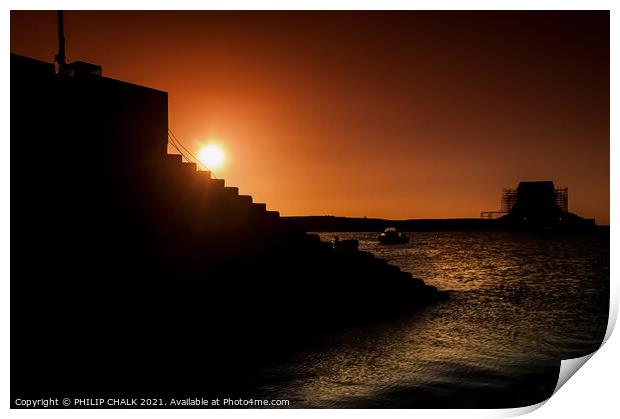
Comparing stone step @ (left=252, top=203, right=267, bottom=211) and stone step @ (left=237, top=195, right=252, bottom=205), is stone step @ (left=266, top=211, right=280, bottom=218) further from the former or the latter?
stone step @ (left=237, top=195, right=252, bottom=205)

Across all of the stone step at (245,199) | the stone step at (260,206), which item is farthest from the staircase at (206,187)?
the stone step at (260,206)

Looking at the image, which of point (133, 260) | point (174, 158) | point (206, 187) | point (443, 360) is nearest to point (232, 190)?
point (206, 187)

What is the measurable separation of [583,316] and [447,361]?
6580 mm

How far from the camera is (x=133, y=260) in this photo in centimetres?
821

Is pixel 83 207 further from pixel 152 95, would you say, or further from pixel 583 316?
pixel 583 316

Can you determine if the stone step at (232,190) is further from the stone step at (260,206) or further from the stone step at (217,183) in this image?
the stone step at (260,206)

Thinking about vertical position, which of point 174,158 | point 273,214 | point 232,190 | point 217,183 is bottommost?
point 273,214

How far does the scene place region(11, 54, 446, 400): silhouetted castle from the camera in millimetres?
6426

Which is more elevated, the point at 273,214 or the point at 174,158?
the point at 174,158

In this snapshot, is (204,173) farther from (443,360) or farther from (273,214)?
(443,360)

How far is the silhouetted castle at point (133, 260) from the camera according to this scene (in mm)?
6426

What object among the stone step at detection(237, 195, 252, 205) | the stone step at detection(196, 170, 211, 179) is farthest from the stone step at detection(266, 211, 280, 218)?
the stone step at detection(196, 170, 211, 179)
